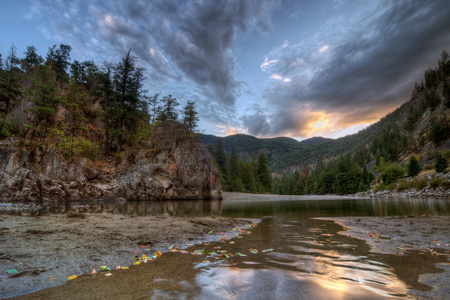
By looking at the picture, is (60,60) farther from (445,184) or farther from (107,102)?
(445,184)

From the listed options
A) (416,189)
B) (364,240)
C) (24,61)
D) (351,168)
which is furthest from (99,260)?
(351,168)

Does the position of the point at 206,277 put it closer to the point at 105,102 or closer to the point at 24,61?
the point at 105,102

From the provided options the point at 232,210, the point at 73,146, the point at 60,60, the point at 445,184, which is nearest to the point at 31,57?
the point at 60,60

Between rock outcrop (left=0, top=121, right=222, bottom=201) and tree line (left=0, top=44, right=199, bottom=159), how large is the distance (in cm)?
310

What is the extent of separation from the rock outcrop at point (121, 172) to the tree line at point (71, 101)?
310 centimetres

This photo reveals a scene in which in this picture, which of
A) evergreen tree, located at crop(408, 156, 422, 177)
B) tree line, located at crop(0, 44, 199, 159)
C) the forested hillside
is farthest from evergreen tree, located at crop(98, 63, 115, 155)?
evergreen tree, located at crop(408, 156, 422, 177)

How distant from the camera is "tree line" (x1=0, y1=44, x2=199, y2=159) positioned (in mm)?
28406

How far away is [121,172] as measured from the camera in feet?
99.2

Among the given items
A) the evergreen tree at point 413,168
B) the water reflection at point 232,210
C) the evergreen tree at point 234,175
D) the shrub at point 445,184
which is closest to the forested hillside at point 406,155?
the evergreen tree at point 413,168

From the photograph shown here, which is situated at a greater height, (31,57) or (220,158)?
(31,57)

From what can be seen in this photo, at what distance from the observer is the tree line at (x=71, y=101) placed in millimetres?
28406

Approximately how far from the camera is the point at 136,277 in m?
3.11

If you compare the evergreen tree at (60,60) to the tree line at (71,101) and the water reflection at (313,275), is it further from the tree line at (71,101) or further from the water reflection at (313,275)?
the water reflection at (313,275)

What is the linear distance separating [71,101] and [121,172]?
1563 centimetres
